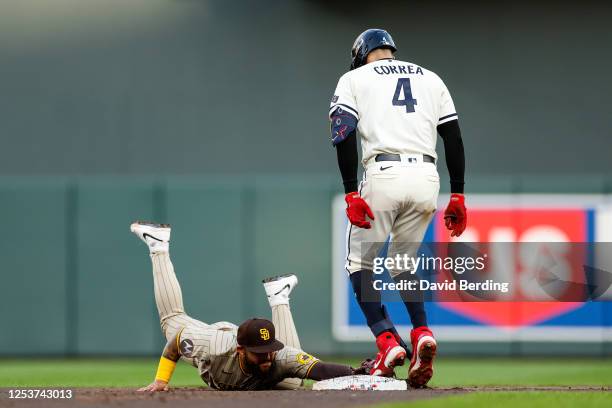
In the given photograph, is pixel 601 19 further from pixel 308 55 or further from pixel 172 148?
pixel 172 148

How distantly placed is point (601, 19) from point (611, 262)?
3.38 meters

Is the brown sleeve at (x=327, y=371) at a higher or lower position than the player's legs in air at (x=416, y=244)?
lower

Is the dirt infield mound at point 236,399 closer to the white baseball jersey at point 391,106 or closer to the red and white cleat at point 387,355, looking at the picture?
the red and white cleat at point 387,355

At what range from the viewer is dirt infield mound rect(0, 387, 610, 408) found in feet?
15.8

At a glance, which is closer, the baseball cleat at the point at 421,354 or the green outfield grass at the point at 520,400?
the green outfield grass at the point at 520,400

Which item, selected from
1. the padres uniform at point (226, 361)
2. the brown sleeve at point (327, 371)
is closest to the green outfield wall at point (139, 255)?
the padres uniform at point (226, 361)

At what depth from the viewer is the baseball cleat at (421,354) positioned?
5.38 meters

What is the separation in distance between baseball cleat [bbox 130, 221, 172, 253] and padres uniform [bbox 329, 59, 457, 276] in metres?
1.59

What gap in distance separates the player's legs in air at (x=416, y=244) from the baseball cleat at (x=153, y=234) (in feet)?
5.60

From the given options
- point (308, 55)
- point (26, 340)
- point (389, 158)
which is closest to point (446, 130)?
point (389, 158)

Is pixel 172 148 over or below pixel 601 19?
below

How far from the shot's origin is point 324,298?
1084 cm

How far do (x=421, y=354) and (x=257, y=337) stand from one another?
78 centimetres

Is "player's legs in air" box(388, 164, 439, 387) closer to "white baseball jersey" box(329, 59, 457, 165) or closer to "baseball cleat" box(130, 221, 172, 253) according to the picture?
"white baseball jersey" box(329, 59, 457, 165)
